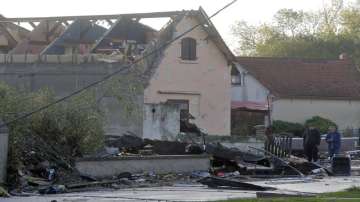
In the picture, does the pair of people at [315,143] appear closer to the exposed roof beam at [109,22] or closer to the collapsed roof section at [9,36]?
the exposed roof beam at [109,22]

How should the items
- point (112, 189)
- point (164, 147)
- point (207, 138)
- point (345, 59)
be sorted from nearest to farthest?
point (112, 189), point (164, 147), point (207, 138), point (345, 59)

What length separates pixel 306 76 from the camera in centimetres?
6950

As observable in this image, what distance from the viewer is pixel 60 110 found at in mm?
26031

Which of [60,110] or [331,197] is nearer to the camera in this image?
[331,197]

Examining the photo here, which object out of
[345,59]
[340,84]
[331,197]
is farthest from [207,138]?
[345,59]

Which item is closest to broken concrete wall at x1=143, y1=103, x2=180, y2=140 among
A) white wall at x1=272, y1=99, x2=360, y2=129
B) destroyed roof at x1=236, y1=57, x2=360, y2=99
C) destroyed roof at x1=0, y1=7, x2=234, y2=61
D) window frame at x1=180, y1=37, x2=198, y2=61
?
destroyed roof at x1=0, y1=7, x2=234, y2=61

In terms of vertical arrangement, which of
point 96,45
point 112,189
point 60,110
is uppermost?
point 96,45

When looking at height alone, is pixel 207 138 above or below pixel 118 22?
below

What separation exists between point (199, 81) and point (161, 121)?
887 cm

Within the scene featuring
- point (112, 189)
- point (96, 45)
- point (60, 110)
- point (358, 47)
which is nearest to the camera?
point (112, 189)

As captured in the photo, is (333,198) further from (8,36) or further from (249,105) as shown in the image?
(249,105)

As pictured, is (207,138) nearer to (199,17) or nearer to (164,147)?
(164,147)

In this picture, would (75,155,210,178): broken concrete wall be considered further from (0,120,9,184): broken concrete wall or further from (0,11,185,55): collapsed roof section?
(0,11,185,55): collapsed roof section

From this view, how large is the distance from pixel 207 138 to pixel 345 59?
39810 millimetres
